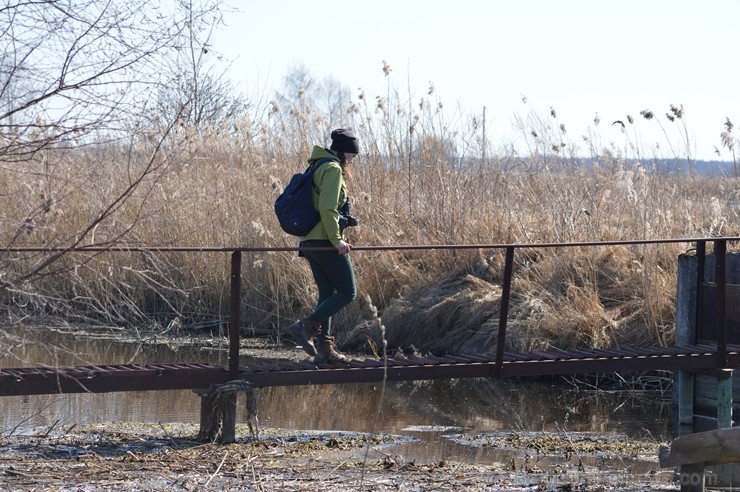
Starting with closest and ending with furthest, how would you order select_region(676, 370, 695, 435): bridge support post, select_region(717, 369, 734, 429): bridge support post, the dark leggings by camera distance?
the dark leggings
select_region(717, 369, 734, 429): bridge support post
select_region(676, 370, 695, 435): bridge support post

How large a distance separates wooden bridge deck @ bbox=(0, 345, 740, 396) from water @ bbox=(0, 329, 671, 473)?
→ 13.4 inches

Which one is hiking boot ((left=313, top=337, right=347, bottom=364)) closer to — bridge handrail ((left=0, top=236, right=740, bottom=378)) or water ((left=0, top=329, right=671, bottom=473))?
water ((left=0, top=329, right=671, bottom=473))

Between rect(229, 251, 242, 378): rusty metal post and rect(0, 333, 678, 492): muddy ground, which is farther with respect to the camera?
rect(229, 251, 242, 378): rusty metal post

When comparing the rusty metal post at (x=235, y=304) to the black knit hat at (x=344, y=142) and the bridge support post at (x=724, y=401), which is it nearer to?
the black knit hat at (x=344, y=142)

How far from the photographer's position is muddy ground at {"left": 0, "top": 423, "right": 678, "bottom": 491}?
18.0 ft

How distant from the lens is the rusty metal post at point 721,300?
7.27 m

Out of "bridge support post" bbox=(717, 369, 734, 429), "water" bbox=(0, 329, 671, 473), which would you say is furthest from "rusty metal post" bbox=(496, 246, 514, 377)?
"bridge support post" bbox=(717, 369, 734, 429)

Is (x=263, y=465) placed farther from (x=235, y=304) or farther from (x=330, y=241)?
(x=330, y=241)

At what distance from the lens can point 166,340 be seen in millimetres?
11648

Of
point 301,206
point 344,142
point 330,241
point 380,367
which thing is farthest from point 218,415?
point 344,142

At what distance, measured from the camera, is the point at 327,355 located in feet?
22.9

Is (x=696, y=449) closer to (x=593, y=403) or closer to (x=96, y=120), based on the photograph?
(x=96, y=120)

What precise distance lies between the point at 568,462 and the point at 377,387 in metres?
2.98

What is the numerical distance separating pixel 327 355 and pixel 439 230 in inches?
197
